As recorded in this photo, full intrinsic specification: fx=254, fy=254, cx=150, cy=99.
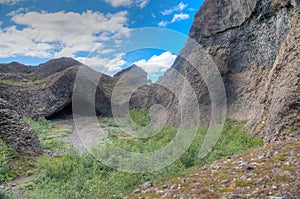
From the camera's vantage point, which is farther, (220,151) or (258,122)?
(258,122)

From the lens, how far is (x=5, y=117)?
9.67m

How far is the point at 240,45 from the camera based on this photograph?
529 inches

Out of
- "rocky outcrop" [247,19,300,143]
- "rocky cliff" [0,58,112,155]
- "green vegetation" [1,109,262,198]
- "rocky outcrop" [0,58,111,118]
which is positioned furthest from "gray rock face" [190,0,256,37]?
"rocky outcrop" [0,58,111,118]

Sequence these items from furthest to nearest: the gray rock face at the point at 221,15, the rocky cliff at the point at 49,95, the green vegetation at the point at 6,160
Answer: the rocky cliff at the point at 49,95 → the gray rock face at the point at 221,15 → the green vegetation at the point at 6,160

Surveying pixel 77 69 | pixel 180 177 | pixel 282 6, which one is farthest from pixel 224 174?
pixel 77 69

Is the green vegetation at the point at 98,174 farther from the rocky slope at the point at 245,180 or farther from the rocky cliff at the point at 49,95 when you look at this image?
the rocky cliff at the point at 49,95

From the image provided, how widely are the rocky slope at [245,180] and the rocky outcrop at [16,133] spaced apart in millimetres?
6048

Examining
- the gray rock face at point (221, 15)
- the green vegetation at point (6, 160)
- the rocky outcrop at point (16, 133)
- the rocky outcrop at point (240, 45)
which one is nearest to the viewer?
the green vegetation at point (6, 160)

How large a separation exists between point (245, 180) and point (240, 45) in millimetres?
10647

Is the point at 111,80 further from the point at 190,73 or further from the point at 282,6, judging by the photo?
the point at 282,6

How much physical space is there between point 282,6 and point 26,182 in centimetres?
1077

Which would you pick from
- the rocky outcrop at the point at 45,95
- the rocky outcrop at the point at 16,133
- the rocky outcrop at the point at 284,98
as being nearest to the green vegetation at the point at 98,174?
the rocky outcrop at the point at 284,98

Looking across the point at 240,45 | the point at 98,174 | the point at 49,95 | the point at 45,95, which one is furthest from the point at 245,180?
the point at 49,95

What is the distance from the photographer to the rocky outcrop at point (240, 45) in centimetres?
1077
